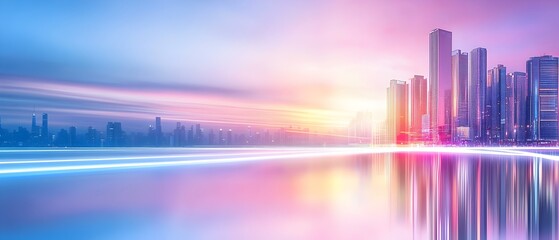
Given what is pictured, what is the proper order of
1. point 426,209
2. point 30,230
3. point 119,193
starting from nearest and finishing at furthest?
point 30,230 → point 426,209 → point 119,193

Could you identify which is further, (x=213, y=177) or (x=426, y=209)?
(x=213, y=177)

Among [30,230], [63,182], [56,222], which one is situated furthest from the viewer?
[63,182]

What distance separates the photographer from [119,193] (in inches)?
218

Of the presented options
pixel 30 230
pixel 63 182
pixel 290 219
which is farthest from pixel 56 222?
pixel 63 182

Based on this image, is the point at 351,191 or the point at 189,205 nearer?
the point at 189,205

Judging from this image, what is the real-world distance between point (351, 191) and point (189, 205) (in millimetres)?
2651

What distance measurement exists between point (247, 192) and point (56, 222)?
8.83 feet

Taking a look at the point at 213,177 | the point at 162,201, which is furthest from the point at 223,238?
the point at 213,177

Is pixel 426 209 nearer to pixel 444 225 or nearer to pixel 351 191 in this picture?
pixel 444 225

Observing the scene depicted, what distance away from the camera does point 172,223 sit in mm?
3701

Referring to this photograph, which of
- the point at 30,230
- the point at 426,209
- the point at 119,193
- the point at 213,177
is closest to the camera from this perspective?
the point at 30,230

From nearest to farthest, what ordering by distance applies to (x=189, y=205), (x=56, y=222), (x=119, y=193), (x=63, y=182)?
(x=56, y=222), (x=189, y=205), (x=119, y=193), (x=63, y=182)

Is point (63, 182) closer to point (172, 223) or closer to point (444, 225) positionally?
point (172, 223)

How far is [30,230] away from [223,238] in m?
2.10
